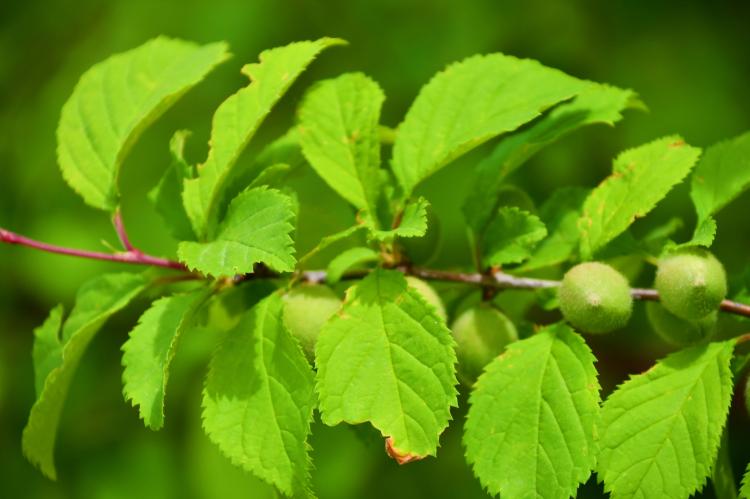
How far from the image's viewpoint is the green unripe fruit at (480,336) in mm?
1162

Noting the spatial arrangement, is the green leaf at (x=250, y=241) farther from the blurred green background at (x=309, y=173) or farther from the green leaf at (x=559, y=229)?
the blurred green background at (x=309, y=173)

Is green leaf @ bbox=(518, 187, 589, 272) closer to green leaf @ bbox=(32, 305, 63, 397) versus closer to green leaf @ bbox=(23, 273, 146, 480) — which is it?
green leaf @ bbox=(23, 273, 146, 480)

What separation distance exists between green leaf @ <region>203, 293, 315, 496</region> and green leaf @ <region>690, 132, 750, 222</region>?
536 mm

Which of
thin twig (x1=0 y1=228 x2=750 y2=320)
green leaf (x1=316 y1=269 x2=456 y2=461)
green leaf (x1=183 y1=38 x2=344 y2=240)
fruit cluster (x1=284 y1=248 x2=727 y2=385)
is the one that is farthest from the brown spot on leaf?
green leaf (x1=183 y1=38 x2=344 y2=240)

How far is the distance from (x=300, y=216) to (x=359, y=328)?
30 centimetres

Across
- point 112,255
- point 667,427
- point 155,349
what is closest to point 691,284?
point 667,427

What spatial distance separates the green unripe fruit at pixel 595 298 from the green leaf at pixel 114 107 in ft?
1.82

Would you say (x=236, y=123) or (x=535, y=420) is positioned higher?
(x=236, y=123)

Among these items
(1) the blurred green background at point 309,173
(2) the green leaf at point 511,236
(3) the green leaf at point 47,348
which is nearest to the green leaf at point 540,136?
(2) the green leaf at point 511,236

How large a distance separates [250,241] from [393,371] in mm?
215

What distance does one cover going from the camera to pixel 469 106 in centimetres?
124

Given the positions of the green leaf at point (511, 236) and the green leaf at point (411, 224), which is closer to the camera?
the green leaf at point (411, 224)

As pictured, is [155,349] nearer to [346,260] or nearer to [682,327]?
[346,260]

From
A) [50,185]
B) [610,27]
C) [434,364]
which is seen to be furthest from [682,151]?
[50,185]
